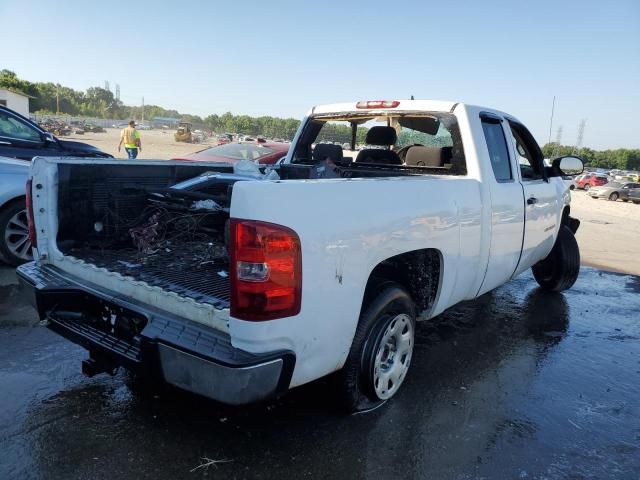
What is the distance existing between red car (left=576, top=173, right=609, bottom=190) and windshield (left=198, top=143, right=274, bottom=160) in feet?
120

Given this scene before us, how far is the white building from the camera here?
1913 inches

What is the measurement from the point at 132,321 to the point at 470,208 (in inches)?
91.0

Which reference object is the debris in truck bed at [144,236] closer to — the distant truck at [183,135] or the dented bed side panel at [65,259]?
the dented bed side panel at [65,259]

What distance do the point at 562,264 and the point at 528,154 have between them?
1.60 meters

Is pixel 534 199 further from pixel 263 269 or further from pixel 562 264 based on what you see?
pixel 263 269

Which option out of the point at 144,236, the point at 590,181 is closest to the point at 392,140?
the point at 144,236

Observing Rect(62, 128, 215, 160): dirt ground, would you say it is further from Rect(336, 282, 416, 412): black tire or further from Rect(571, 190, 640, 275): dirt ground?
Rect(336, 282, 416, 412): black tire

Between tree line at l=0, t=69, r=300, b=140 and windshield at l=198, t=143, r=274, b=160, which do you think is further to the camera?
tree line at l=0, t=69, r=300, b=140

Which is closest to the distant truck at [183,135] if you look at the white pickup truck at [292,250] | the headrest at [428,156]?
the white pickup truck at [292,250]

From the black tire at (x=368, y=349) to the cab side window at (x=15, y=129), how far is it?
8.46m

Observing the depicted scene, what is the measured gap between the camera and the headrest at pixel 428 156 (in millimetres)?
4266

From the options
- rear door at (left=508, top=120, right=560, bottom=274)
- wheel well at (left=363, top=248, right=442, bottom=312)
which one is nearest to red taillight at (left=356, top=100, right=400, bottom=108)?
rear door at (left=508, top=120, right=560, bottom=274)

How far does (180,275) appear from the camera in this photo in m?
2.97

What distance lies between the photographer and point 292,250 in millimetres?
2182
